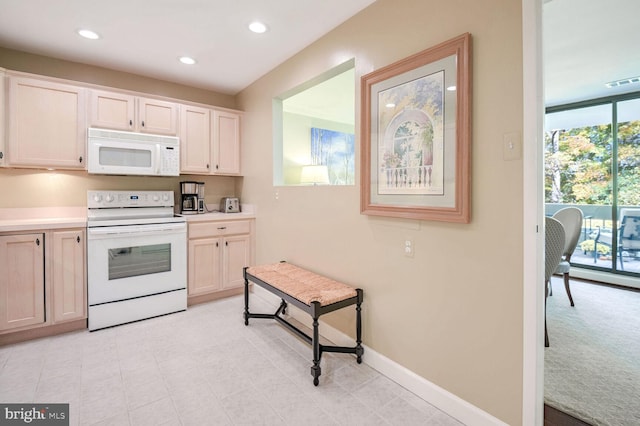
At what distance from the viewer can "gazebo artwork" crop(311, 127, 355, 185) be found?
4.97 metres

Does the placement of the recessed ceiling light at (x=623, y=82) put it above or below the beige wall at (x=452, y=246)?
above

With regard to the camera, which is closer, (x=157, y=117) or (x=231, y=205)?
(x=157, y=117)

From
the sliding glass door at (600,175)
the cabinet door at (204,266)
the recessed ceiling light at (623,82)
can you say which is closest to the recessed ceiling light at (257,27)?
the cabinet door at (204,266)

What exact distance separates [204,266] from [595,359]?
349cm

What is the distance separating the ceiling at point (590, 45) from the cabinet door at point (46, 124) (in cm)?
376

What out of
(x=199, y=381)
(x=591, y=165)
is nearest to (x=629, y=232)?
(x=591, y=165)

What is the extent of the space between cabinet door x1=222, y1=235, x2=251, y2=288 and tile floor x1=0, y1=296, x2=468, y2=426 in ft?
2.78

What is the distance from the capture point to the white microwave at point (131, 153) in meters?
2.96

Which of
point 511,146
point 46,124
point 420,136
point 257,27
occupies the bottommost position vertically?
point 511,146

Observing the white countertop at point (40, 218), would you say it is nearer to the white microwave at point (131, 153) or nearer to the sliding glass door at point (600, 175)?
the white microwave at point (131, 153)

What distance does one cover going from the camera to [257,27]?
2492 millimetres

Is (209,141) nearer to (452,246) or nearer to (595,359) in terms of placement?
(452,246)

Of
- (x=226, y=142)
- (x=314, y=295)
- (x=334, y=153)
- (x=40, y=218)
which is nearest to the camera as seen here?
(x=314, y=295)

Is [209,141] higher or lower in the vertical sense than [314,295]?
higher
